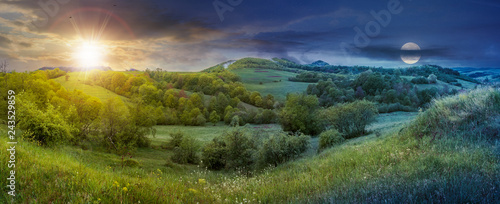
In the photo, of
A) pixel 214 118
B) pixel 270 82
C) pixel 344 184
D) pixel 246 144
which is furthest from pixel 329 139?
pixel 270 82

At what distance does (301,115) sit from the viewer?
49969 millimetres

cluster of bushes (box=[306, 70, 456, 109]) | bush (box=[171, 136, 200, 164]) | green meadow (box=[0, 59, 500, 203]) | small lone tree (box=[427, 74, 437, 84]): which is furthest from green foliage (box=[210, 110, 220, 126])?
small lone tree (box=[427, 74, 437, 84])

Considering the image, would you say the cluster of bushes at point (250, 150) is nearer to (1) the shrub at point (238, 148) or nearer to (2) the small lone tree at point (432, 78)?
(1) the shrub at point (238, 148)

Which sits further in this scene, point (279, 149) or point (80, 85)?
point (80, 85)

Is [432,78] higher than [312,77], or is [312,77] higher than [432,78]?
[312,77]

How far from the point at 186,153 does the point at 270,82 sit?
49142 millimetres

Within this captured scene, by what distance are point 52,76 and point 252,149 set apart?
1378 inches

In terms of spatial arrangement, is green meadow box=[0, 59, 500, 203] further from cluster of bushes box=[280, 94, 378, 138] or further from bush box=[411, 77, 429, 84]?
bush box=[411, 77, 429, 84]

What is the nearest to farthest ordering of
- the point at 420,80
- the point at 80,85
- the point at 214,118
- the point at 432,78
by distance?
the point at 80,85 → the point at 432,78 → the point at 214,118 → the point at 420,80

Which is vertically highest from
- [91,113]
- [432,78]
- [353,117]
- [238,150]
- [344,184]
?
A: [432,78]

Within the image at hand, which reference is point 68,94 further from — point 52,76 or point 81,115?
point 52,76

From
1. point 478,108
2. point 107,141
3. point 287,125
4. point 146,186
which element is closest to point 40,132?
point 146,186

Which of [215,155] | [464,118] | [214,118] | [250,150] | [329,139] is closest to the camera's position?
[464,118]

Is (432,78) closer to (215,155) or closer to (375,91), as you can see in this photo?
(375,91)
